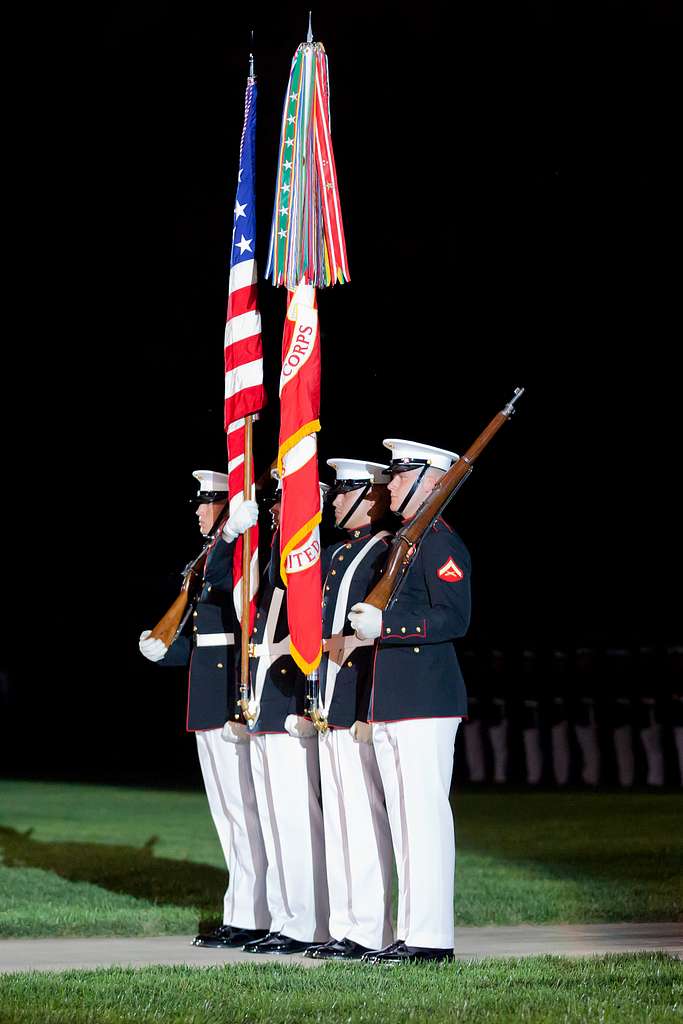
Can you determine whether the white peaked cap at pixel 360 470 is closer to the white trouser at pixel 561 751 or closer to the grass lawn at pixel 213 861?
the grass lawn at pixel 213 861

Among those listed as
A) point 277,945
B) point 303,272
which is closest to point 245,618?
point 277,945

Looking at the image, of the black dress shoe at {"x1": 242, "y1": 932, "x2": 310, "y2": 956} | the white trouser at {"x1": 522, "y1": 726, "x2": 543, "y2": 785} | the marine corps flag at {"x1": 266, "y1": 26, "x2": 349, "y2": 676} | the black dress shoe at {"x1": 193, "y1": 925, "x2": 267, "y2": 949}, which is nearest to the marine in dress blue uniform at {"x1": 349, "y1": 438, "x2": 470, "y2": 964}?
the marine corps flag at {"x1": 266, "y1": 26, "x2": 349, "y2": 676}

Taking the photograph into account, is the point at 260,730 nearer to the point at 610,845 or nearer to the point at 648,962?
the point at 648,962

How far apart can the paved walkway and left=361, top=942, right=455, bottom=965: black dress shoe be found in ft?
0.97

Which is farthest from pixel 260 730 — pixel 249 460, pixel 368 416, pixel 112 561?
pixel 112 561

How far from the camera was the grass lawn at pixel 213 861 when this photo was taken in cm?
952

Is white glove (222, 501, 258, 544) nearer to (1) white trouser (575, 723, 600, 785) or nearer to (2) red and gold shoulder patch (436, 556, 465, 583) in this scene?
(2) red and gold shoulder patch (436, 556, 465, 583)

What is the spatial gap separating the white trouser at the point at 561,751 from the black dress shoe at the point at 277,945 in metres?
11.4

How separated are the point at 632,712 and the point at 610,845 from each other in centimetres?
545

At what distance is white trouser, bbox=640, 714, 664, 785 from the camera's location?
18.3 metres

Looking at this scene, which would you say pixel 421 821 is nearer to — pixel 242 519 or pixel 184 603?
pixel 242 519

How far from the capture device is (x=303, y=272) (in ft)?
26.4

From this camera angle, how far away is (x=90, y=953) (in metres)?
8.20

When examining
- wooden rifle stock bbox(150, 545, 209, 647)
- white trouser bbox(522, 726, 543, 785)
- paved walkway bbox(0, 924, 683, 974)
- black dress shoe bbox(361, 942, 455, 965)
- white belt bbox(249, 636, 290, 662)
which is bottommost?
paved walkway bbox(0, 924, 683, 974)
